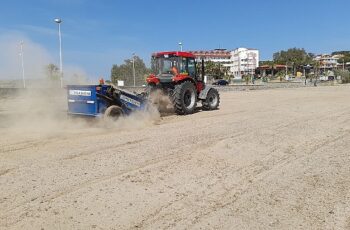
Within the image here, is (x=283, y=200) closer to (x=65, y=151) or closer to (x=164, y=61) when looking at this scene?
(x=65, y=151)

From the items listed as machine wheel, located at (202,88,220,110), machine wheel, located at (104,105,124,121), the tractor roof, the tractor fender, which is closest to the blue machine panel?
machine wheel, located at (104,105,124,121)

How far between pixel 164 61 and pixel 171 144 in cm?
647

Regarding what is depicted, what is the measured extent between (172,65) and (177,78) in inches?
23.3

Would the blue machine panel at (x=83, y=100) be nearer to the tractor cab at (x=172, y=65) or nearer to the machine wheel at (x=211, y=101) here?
the tractor cab at (x=172, y=65)

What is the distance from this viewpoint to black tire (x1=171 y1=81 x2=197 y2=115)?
14312 mm

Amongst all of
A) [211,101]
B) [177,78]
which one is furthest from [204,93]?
[177,78]

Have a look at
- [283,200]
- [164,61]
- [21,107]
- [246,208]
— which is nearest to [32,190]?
[246,208]

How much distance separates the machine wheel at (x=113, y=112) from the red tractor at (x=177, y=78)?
9.99ft

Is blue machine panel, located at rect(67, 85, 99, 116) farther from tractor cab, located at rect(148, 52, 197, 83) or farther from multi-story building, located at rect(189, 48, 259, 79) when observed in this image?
multi-story building, located at rect(189, 48, 259, 79)

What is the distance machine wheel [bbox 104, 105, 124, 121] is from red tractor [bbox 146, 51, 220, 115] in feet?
9.99

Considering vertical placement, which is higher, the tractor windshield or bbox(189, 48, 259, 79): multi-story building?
bbox(189, 48, 259, 79): multi-story building

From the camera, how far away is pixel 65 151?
8.19 metres

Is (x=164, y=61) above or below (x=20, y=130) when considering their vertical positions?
above

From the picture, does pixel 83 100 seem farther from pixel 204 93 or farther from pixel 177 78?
pixel 204 93
